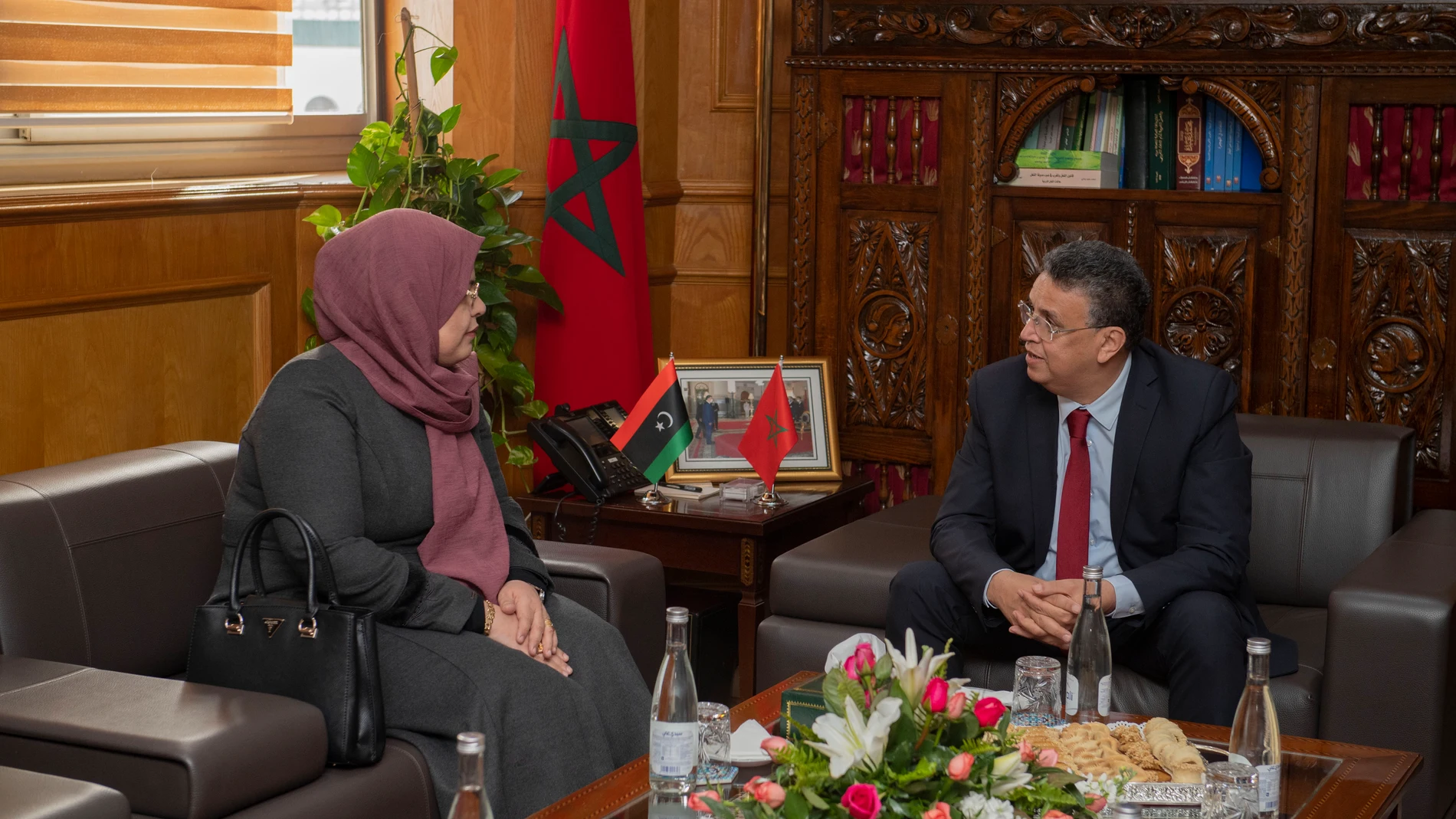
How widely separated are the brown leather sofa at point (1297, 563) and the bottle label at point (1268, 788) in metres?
0.79

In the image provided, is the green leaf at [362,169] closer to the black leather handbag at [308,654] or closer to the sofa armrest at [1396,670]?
the black leather handbag at [308,654]

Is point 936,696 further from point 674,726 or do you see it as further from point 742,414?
point 742,414

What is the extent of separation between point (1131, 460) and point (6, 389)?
2128 millimetres

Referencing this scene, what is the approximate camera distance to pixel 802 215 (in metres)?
4.36

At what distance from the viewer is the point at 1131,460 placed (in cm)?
293

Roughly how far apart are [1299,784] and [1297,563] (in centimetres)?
122

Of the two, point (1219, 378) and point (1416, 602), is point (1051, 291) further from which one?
point (1416, 602)

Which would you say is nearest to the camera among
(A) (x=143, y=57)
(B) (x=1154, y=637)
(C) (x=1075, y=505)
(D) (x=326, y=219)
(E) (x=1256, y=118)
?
(B) (x=1154, y=637)

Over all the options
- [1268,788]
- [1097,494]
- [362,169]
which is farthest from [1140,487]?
[362,169]

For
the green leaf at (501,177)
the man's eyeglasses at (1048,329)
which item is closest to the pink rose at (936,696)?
the man's eyeglasses at (1048,329)

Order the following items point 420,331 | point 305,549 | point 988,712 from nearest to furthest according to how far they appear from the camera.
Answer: point 988,712, point 305,549, point 420,331

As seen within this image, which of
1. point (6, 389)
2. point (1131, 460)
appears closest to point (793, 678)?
point (1131, 460)

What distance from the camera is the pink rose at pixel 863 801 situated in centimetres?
140

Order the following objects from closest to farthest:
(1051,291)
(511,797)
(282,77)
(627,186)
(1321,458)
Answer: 1. (511,797)
2. (1051,291)
3. (1321,458)
4. (282,77)
5. (627,186)
